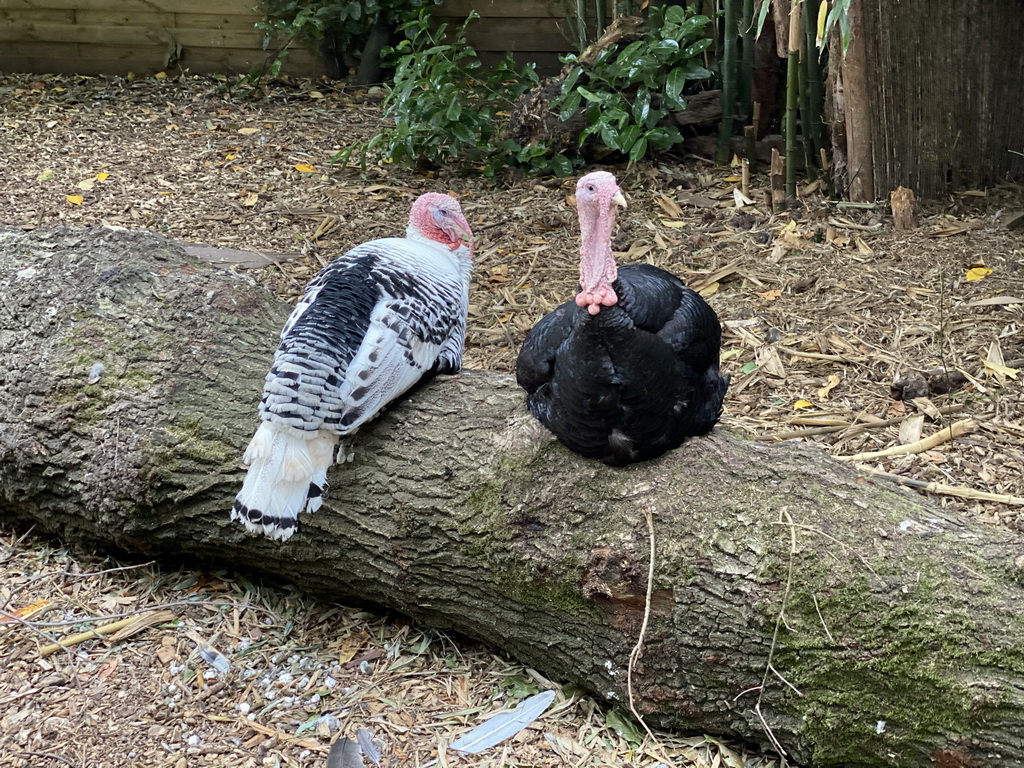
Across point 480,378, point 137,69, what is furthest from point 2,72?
point 480,378

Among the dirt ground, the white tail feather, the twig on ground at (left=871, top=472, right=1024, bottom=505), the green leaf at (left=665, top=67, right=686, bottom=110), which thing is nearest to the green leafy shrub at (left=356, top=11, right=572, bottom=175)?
the dirt ground

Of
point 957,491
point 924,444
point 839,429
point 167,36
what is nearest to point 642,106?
point 839,429

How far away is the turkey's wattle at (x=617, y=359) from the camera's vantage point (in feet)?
8.18

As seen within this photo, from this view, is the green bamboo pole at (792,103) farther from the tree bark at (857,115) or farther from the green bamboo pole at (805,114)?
the tree bark at (857,115)

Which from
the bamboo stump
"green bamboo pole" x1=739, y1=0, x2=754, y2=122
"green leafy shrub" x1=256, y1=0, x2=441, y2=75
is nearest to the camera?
the bamboo stump

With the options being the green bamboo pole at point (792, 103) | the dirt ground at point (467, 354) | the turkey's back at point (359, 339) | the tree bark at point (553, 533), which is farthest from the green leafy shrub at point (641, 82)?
the tree bark at point (553, 533)

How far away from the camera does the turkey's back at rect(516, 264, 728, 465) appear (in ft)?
8.33

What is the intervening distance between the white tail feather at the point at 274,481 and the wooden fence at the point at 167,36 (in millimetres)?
5532

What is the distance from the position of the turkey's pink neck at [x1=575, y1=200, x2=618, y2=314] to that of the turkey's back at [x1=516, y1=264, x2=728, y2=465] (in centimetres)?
4

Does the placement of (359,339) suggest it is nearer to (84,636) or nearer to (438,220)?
(438,220)

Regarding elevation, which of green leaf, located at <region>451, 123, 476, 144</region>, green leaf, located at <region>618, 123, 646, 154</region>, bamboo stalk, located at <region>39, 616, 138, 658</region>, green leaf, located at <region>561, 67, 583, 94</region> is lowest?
bamboo stalk, located at <region>39, 616, 138, 658</region>

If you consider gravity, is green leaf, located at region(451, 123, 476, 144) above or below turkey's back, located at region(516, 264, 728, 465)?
above

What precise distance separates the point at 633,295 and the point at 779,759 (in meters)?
1.30

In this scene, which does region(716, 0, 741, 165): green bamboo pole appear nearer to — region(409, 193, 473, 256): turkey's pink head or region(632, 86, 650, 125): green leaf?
region(632, 86, 650, 125): green leaf
